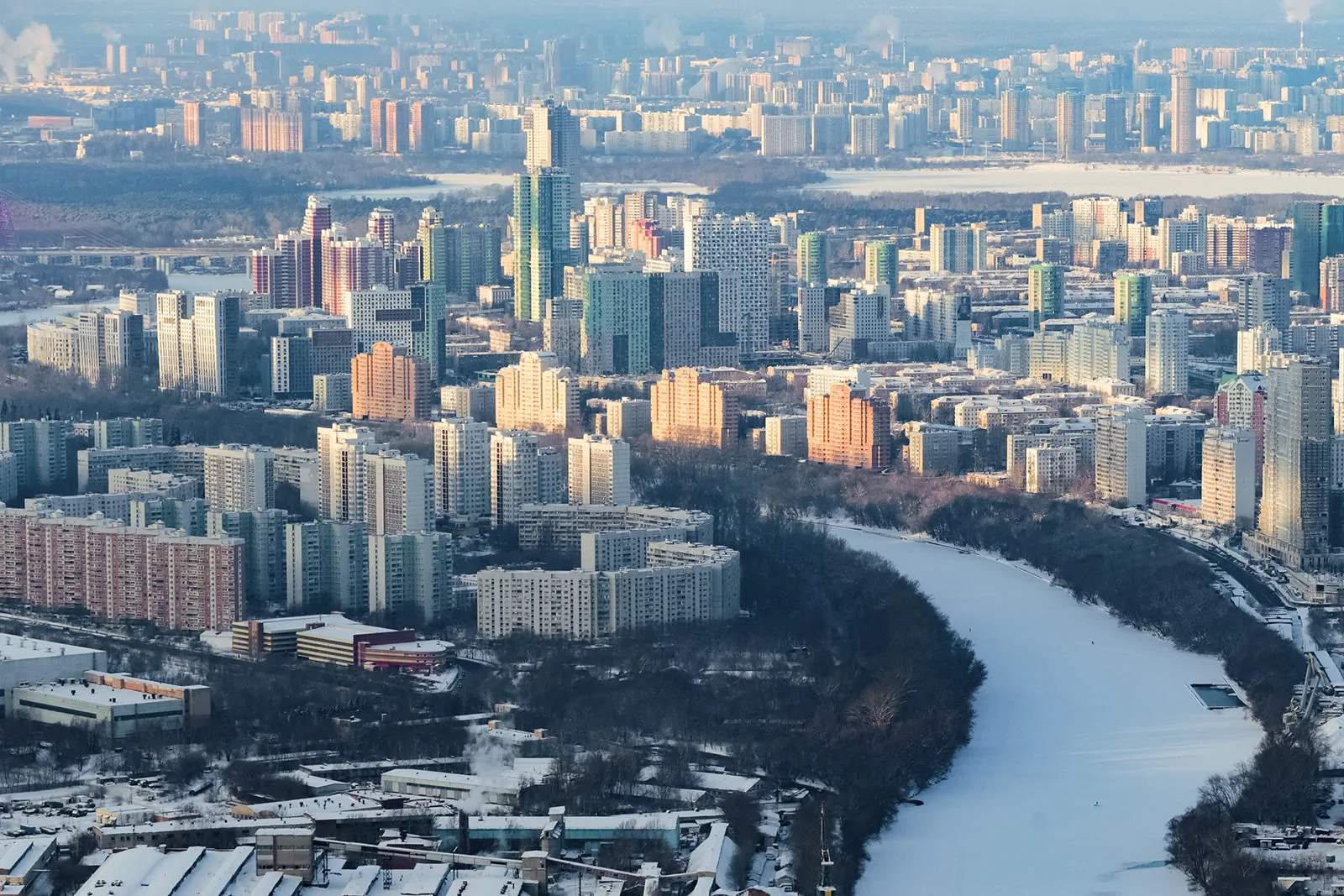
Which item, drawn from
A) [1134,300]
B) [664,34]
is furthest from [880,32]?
[1134,300]

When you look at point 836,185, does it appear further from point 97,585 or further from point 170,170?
point 97,585

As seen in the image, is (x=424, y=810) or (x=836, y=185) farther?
(x=836, y=185)

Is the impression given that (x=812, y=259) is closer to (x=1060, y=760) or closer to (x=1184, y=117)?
(x=1184, y=117)

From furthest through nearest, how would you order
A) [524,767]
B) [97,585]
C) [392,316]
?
[392,316], [97,585], [524,767]

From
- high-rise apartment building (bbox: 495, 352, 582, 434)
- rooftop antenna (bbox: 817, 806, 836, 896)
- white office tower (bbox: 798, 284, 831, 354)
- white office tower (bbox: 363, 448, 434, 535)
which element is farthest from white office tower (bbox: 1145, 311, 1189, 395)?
rooftop antenna (bbox: 817, 806, 836, 896)

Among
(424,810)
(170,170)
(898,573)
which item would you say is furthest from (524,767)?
(170,170)

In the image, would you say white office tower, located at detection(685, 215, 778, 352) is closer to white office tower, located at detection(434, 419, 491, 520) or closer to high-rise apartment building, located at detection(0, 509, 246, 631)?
white office tower, located at detection(434, 419, 491, 520)
